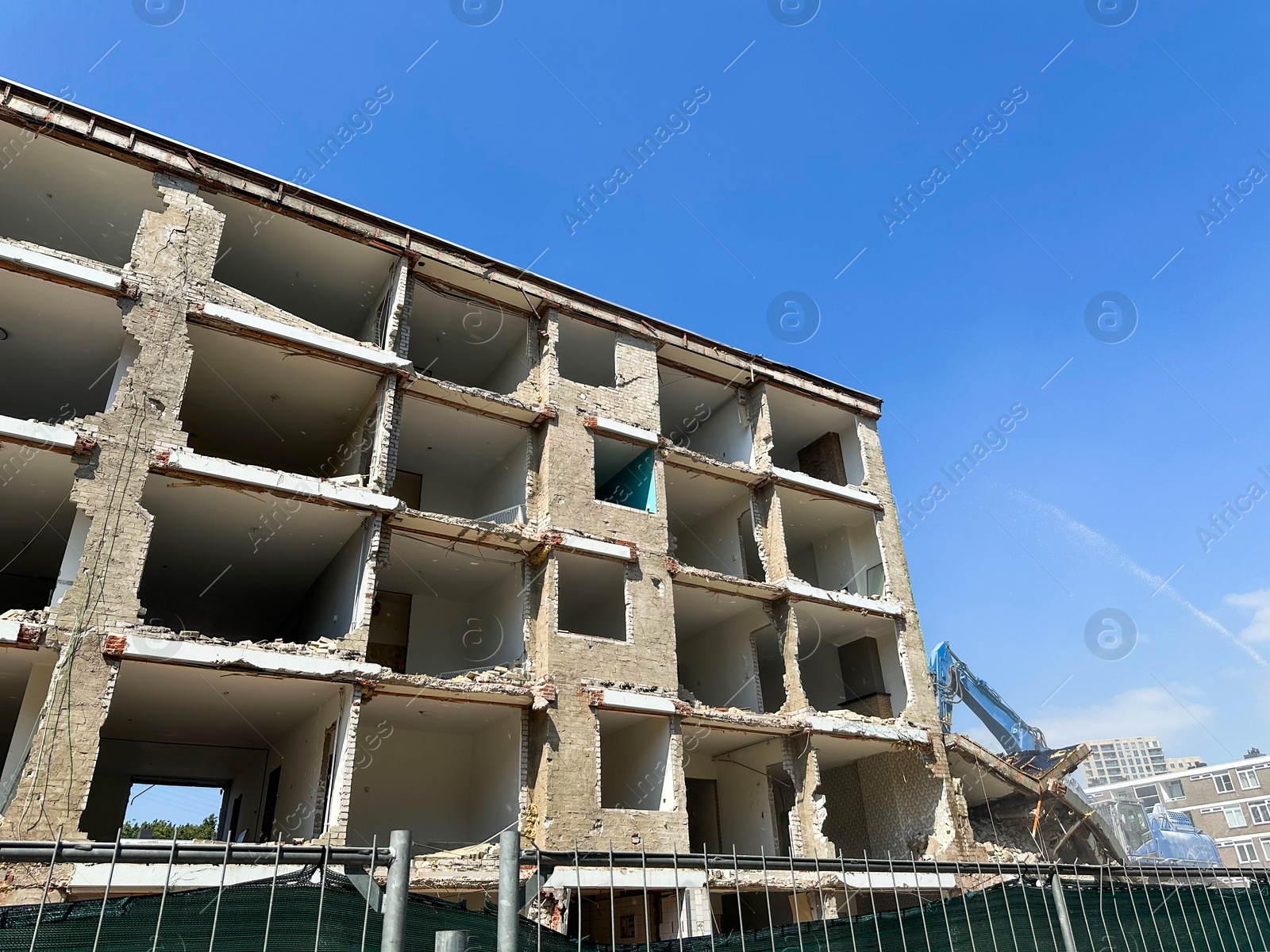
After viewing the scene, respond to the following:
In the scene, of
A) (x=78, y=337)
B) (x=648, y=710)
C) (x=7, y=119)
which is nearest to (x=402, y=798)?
(x=648, y=710)

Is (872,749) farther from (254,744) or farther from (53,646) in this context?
(53,646)

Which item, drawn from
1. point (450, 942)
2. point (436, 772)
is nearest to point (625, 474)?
point (436, 772)

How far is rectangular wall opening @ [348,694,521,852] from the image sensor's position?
16.9 meters

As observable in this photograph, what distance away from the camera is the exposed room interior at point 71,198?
1584 cm

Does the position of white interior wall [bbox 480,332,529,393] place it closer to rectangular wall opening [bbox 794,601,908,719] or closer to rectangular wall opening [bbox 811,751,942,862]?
rectangular wall opening [bbox 794,601,908,719]

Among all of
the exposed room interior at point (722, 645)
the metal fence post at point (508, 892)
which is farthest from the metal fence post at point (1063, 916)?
the exposed room interior at point (722, 645)

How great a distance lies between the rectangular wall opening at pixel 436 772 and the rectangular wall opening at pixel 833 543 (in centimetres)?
970

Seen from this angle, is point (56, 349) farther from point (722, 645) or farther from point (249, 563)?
point (722, 645)

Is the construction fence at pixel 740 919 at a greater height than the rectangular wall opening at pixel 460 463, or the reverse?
the rectangular wall opening at pixel 460 463

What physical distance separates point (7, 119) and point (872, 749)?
21680 millimetres

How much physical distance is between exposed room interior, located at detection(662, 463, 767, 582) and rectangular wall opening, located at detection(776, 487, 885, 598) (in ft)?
3.72

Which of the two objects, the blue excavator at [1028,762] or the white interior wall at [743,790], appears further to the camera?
the blue excavator at [1028,762]

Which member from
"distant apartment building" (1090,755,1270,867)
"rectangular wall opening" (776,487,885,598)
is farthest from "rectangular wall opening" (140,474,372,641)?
"distant apartment building" (1090,755,1270,867)

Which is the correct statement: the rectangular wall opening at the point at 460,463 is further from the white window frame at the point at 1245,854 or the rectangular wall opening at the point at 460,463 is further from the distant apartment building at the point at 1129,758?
the distant apartment building at the point at 1129,758
